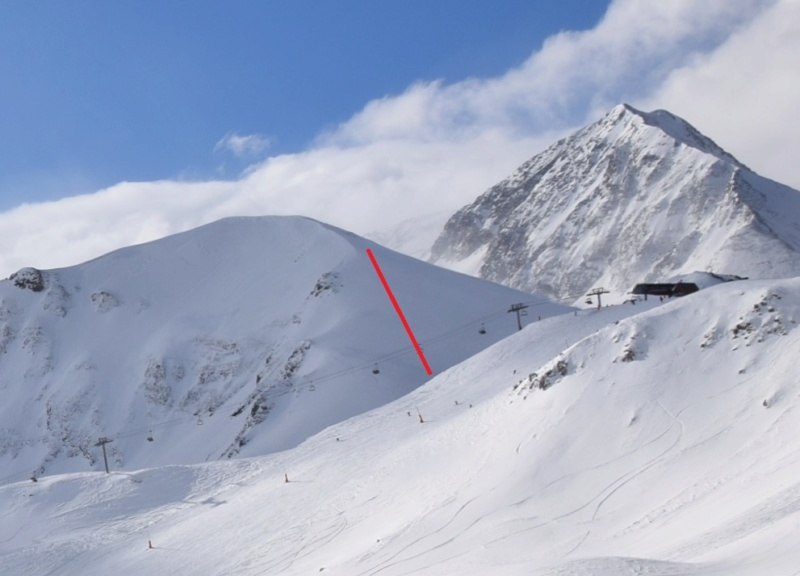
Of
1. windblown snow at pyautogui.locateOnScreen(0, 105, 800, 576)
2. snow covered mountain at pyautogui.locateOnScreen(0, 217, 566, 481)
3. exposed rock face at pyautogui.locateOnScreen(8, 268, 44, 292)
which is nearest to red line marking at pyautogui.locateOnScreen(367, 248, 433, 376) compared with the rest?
snow covered mountain at pyautogui.locateOnScreen(0, 217, 566, 481)

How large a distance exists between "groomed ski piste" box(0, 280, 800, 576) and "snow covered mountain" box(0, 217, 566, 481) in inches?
860

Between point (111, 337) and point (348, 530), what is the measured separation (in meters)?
87.1

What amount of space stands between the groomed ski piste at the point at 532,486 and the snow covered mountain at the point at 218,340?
21.8 meters

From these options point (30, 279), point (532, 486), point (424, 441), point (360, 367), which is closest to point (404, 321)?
point (360, 367)

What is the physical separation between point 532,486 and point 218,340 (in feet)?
259

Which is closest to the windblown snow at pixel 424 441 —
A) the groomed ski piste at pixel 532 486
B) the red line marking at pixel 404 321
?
the groomed ski piste at pixel 532 486

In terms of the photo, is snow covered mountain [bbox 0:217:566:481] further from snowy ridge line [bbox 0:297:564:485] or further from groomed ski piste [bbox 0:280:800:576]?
groomed ski piste [bbox 0:280:800:576]

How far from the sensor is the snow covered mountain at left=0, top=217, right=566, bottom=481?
82.8 m

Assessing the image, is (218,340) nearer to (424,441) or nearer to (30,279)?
(30,279)

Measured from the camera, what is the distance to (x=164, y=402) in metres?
105

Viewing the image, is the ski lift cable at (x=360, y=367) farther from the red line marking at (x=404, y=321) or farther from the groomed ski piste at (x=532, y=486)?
the groomed ski piste at (x=532, y=486)

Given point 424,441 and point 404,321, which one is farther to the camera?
point 404,321

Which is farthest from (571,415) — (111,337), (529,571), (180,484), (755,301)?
(111,337)

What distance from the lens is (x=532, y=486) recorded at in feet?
116
